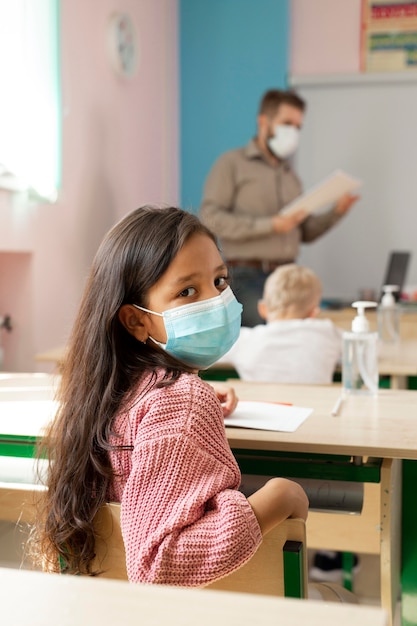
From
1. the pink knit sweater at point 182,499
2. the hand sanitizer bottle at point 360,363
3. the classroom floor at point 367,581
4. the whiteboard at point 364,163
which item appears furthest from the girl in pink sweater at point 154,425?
the whiteboard at point 364,163

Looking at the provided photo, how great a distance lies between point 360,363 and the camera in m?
1.89

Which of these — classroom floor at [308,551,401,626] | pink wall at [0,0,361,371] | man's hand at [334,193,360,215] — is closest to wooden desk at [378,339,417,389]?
classroom floor at [308,551,401,626]

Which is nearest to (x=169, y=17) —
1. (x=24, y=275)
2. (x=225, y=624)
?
(x=24, y=275)

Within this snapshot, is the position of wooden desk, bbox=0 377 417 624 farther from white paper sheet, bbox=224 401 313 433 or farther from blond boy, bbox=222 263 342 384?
blond boy, bbox=222 263 342 384

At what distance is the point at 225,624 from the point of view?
624 millimetres

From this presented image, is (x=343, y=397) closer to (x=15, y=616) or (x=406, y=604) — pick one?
(x=406, y=604)

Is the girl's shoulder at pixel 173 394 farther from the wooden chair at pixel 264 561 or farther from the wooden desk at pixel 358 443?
the wooden desk at pixel 358 443

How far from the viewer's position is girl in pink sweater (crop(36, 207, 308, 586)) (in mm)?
960

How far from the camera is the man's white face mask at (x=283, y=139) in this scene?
3570 millimetres

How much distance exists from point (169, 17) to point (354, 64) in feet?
3.72

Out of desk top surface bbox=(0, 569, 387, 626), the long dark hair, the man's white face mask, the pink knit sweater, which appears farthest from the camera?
the man's white face mask

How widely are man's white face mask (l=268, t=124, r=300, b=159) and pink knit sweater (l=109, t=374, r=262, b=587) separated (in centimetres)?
270

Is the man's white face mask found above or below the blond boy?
above

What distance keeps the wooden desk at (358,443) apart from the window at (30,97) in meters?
1.42
